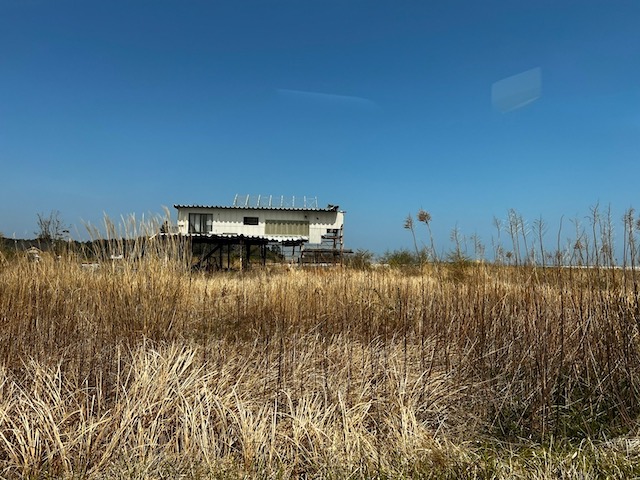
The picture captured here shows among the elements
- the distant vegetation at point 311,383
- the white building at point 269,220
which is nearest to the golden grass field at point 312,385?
the distant vegetation at point 311,383

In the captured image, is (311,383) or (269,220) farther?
(269,220)

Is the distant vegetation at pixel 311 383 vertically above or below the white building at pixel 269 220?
below

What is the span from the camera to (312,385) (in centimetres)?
312

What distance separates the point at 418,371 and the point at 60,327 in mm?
3109

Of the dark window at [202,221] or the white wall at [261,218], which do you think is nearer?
the dark window at [202,221]

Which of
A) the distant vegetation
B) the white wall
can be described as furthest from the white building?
the distant vegetation

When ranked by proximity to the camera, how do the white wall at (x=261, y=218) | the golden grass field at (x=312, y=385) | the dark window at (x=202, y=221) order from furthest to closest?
the white wall at (x=261, y=218) < the dark window at (x=202, y=221) < the golden grass field at (x=312, y=385)

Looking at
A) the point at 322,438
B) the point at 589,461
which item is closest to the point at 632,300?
the point at 589,461

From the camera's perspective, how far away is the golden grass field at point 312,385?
2148 millimetres

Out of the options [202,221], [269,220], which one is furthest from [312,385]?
[202,221]

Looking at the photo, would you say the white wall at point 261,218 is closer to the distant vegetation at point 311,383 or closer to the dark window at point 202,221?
the dark window at point 202,221

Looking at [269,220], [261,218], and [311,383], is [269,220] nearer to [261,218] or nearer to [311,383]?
[261,218]

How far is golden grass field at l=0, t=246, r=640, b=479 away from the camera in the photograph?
2148 mm

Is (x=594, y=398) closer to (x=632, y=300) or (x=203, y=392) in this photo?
(x=632, y=300)
